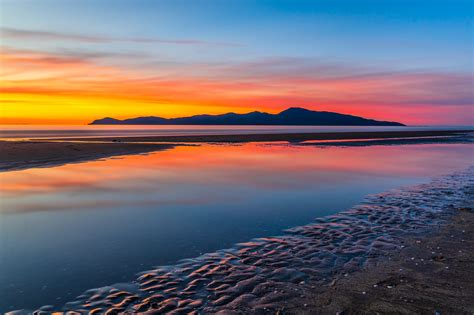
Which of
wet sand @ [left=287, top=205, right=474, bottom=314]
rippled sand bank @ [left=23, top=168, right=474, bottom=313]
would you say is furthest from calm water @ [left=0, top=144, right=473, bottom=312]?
wet sand @ [left=287, top=205, right=474, bottom=314]

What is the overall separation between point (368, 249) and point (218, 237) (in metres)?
3.73

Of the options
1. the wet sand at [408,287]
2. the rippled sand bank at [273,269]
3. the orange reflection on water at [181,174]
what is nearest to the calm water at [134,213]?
the orange reflection on water at [181,174]

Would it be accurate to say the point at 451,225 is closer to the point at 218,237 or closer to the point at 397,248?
the point at 397,248

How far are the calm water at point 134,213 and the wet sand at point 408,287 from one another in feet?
10.3

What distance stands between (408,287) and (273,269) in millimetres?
2508

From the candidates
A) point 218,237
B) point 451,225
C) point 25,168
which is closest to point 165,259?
point 218,237

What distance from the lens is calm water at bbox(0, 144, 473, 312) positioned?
7.06 metres

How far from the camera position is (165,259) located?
25.3 ft

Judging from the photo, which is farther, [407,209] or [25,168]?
[25,168]

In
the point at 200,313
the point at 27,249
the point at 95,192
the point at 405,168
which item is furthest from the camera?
the point at 405,168

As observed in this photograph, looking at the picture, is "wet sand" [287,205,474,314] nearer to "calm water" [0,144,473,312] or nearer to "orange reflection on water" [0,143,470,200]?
"calm water" [0,144,473,312]

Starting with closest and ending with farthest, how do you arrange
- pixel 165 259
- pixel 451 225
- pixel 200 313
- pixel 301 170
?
pixel 200 313 → pixel 165 259 → pixel 451 225 → pixel 301 170

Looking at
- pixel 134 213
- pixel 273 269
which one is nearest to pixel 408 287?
pixel 273 269

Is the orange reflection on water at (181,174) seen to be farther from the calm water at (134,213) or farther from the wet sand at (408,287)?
the wet sand at (408,287)
